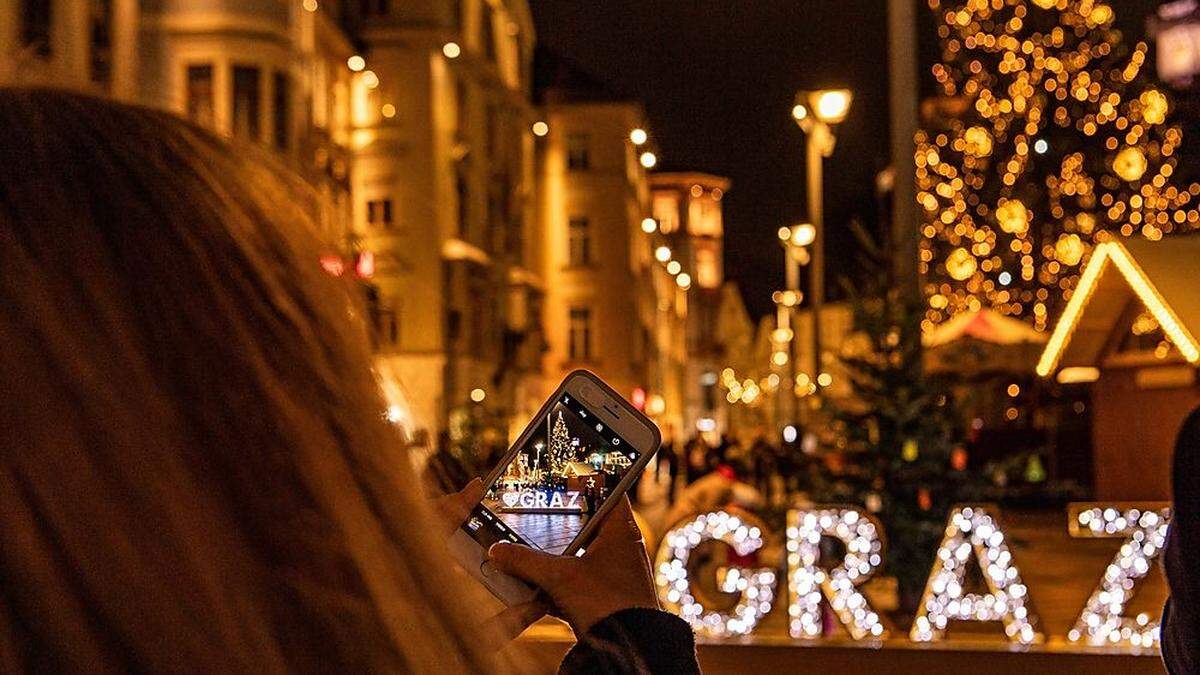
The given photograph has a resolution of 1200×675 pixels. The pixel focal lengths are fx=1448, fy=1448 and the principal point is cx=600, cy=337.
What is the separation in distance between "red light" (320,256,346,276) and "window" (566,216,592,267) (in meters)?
53.1

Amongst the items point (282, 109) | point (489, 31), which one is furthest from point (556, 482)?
point (489, 31)

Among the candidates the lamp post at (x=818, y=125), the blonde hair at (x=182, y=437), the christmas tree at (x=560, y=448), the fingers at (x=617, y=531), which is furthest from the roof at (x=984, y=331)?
the blonde hair at (x=182, y=437)

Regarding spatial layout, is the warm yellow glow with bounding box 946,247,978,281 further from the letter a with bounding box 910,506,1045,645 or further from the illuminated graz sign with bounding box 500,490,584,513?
the illuminated graz sign with bounding box 500,490,584,513

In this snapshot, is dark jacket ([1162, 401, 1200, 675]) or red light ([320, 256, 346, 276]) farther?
dark jacket ([1162, 401, 1200, 675])

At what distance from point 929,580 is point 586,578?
5.80 m

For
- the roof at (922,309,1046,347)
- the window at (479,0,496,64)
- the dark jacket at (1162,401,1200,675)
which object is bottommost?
the dark jacket at (1162,401,1200,675)

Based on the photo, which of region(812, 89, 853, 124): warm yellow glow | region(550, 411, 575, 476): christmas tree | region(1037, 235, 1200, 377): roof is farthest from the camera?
region(812, 89, 853, 124): warm yellow glow

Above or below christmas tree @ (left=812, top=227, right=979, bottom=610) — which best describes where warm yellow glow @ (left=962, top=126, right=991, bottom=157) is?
above

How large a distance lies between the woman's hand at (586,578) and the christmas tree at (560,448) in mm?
432

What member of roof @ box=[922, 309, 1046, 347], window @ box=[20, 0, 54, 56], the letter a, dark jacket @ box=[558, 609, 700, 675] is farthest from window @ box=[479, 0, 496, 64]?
dark jacket @ box=[558, 609, 700, 675]

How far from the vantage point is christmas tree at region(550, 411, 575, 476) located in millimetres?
2170

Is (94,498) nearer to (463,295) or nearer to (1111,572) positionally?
(1111,572)

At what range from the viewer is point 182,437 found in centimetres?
102

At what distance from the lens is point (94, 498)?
38.6 inches
